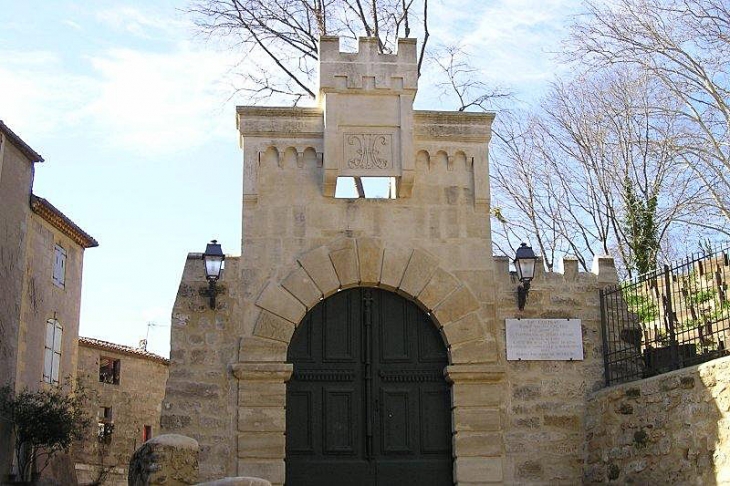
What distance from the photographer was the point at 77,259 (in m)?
20.8

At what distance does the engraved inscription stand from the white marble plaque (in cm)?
217

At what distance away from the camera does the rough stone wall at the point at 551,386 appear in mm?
9773

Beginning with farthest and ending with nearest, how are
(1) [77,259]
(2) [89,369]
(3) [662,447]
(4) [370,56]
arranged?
(2) [89,369], (1) [77,259], (4) [370,56], (3) [662,447]

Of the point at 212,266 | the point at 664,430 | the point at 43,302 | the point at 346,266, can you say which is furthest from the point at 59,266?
the point at 664,430

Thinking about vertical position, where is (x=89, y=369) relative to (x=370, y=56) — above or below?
below

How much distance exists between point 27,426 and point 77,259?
5684 mm

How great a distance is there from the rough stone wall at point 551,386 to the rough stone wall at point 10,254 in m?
9.71

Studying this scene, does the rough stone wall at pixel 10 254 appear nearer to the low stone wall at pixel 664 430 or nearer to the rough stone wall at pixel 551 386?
the rough stone wall at pixel 551 386

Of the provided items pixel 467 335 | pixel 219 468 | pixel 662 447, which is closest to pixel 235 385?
pixel 219 468

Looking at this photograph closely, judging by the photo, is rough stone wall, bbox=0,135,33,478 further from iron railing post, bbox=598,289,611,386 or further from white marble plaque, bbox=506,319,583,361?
iron railing post, bbox=598,289,611,386

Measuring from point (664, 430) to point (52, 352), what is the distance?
13.4 metres

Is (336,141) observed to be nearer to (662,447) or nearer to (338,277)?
(338,277)

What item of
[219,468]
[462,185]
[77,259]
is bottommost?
[219,468]

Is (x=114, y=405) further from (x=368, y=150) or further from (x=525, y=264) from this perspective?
(x=525, y=264)
